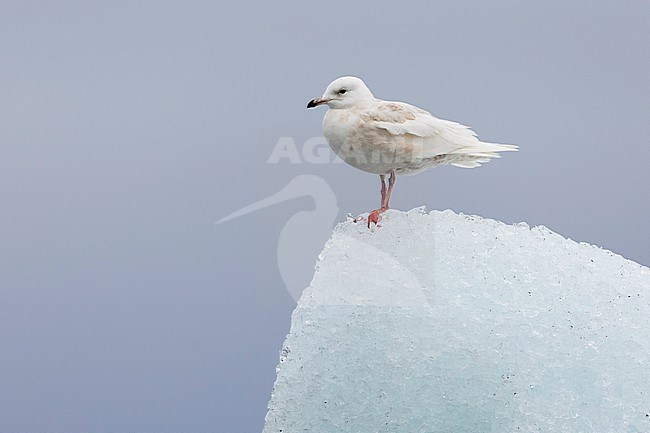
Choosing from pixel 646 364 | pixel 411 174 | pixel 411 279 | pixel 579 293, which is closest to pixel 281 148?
pixel 411 174

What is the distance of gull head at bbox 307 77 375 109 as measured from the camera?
3.91 meters

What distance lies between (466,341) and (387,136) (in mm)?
1001

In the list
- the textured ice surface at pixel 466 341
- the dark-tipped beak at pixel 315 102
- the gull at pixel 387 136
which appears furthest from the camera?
the dark-tipped beak at pixel 315 102

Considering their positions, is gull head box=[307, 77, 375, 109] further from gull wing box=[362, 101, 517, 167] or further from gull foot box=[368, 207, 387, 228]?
→ gull foot box=[368, 207, 387, 228]

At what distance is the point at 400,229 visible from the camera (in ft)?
12.8

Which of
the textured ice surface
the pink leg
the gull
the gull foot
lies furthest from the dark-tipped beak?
the textured ice surface

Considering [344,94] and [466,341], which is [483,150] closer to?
[344,94]

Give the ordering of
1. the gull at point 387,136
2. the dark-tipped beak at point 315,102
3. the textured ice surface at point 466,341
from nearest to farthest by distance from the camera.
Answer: the textured ice surface at point 466,341 < the gull at point 387,136 < the dark-tipped beak at point 315,102

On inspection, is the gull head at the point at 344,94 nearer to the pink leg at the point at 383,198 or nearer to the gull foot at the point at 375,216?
the pink leg at the point at 383,198

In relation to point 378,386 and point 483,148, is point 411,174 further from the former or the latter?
point 378,386

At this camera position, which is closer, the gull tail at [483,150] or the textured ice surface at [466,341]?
the textured ice surface at [466,341]

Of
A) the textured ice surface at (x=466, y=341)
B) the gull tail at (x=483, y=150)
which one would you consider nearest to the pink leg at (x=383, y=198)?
the textured ice surface at (x=466, y=341)

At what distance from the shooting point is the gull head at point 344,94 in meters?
3.91

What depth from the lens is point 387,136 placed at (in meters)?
3.82
